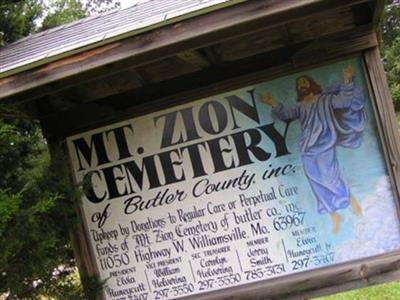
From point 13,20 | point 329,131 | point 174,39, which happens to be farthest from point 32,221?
point 13,20

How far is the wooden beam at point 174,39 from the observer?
2.39m

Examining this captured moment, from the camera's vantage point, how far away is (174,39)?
2.50 m

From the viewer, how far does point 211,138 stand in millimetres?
3164

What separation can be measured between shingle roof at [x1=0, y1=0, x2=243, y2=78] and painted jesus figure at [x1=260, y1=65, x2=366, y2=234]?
894 mm

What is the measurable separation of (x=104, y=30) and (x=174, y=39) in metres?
0.45

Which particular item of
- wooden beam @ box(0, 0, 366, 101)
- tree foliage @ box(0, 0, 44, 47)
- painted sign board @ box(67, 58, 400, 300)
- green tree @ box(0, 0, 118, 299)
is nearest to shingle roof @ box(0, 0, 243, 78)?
wooden beam @ box(0, 0, 366, 101)

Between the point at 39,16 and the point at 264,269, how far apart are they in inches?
181

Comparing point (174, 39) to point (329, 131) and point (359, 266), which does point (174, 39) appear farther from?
point (359, 266)

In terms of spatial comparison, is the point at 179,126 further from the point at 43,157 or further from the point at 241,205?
the point at 43,157

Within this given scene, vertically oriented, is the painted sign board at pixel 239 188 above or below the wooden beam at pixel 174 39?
below

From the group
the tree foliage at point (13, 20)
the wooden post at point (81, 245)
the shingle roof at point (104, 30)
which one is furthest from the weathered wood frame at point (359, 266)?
the tree foliage at point (13, 20)

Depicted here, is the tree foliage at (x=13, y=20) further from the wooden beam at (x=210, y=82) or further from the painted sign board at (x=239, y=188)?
the painted sign board at (x=239, y=188)

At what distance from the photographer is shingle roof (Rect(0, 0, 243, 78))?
8.14 feet

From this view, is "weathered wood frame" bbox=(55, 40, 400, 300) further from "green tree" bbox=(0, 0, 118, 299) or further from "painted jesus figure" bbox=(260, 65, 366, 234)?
"green tree" bbox=(0, 0, 118, 299)
